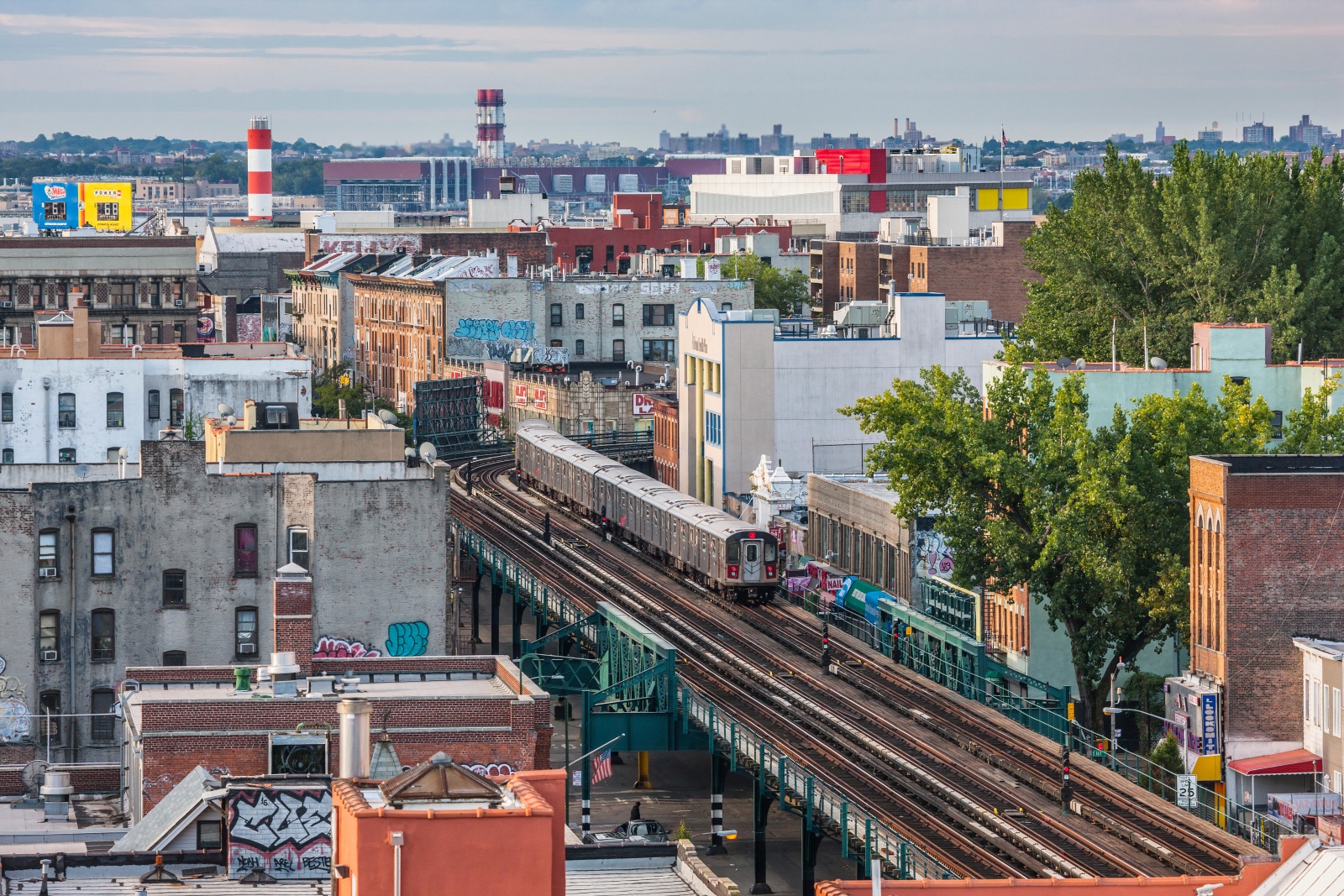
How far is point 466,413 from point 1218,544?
295 ft

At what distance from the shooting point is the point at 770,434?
109m

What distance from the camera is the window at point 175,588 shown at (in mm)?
61344

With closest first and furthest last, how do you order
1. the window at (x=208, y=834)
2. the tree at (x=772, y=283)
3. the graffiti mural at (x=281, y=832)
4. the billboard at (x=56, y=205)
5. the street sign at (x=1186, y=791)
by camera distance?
the graffiti mural at (x=281, y=832) < the window at (x=208, y=834) < the street sign at (x=1186, y=791) < the billboard at (x=56, y=205) < the tree at (x=772, y=283)

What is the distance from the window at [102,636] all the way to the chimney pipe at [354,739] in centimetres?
2912

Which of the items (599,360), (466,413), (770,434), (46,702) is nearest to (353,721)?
(46,702)

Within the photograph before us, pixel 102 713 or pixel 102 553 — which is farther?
pixel 102 553

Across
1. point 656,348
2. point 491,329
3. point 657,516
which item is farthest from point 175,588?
point 491,329

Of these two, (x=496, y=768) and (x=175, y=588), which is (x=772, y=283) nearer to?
(x=175, y=588)

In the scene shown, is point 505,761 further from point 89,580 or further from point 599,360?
point 599,360

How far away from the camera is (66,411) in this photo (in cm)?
8350

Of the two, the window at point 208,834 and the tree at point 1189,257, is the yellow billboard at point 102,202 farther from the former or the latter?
the window at point 208,834

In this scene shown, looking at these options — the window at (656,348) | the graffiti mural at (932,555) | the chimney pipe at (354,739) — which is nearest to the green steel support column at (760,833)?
the chimney pipe at (354,739)

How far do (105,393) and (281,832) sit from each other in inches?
2064

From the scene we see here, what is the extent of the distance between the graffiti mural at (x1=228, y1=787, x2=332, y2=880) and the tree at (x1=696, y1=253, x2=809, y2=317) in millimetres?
144297
